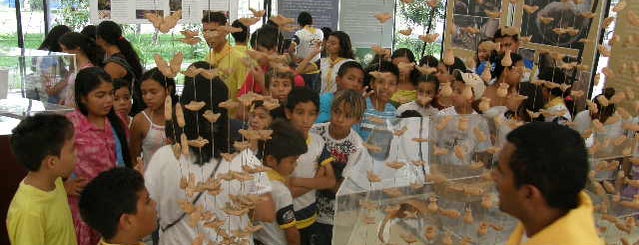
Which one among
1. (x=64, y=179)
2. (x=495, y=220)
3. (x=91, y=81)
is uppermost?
(x=91, y=81)

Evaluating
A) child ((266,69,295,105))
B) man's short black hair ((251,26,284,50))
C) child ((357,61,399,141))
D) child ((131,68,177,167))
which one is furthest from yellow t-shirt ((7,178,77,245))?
child ((357,61,399,141))

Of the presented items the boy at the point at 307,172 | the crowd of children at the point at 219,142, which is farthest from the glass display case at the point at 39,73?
the boy at the point at 307,172

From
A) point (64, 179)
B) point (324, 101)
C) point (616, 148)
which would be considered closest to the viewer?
point (64, 179)

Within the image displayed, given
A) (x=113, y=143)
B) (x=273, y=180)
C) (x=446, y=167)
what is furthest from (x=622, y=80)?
(x=113, y=143)

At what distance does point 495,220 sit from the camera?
2123 millimetres

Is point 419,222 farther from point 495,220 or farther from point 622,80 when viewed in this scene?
point 622,80

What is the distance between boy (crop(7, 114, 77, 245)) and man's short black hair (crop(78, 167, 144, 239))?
24 centimetres

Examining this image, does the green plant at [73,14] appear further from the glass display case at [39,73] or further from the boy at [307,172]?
the boy at [307,172]

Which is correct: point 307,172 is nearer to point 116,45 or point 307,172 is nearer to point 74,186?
point 74,186

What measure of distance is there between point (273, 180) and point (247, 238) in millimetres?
271

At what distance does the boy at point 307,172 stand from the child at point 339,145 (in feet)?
0.18

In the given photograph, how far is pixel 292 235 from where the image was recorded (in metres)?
1.92

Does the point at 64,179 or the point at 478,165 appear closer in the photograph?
the point at 478,165

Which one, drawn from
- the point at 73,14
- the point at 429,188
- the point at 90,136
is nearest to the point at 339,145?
the point at 429,188
